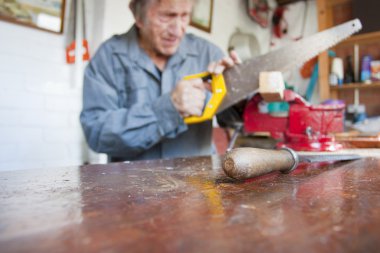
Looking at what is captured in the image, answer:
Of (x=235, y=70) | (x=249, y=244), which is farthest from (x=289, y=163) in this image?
(x=235, y=70)

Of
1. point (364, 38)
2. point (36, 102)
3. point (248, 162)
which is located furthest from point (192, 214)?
point (364, 38)

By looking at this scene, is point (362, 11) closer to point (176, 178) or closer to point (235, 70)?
point (235, 70)

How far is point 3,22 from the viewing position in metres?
1.61

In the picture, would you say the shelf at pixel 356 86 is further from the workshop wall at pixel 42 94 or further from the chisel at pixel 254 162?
the chisel at pixel 254 162

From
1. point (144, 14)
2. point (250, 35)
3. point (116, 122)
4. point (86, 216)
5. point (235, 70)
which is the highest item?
point (250, 35)

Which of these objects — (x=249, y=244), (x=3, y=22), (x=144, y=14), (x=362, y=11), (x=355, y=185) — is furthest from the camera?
(x=362, y=11)

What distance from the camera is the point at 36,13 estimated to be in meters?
1.73

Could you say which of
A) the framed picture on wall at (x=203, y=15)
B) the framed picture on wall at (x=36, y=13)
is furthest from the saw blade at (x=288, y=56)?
the framed picture on wall at (x=203, y=15)

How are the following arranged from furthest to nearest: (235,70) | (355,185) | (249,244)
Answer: (235,70)
(355,185)
(249,244)

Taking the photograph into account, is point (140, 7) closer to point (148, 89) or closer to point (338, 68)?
point (148, 89)

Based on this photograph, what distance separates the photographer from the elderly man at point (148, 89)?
1.12 meters

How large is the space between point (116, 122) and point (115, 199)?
2.46 feet

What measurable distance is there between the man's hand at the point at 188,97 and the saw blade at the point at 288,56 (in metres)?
0.13

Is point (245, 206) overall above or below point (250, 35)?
below
